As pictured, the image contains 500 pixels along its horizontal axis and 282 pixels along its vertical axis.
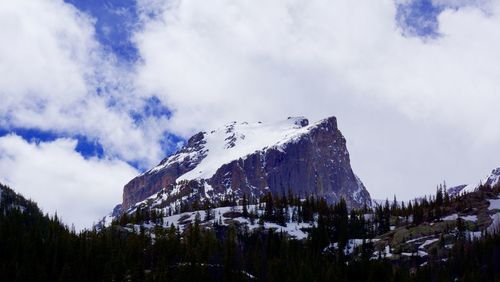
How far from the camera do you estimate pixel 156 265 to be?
643 feet

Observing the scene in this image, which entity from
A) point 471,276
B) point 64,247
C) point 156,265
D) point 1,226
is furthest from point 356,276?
point 1,226

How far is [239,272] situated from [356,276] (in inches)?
1339

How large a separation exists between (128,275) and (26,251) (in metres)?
28.1

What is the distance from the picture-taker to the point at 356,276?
623 ft

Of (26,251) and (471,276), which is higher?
(26,251)

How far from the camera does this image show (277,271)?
18312 centimetres

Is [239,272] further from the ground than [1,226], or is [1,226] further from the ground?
[1,226]

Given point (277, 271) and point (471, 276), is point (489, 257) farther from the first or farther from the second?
point (277, 271)

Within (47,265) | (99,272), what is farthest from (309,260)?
(47,265)

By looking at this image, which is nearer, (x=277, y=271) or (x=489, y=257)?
(x=277, y=271)

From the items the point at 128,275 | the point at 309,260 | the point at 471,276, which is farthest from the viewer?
the point at 309,260

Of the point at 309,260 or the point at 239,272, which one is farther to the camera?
the point at 309,260

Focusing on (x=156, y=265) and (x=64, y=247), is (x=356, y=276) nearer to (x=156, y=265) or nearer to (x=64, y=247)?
(x=156, y=265)

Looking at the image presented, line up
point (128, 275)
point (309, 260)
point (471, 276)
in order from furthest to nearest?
point (309, 260)
point (128, 275)
point (471, 276)
